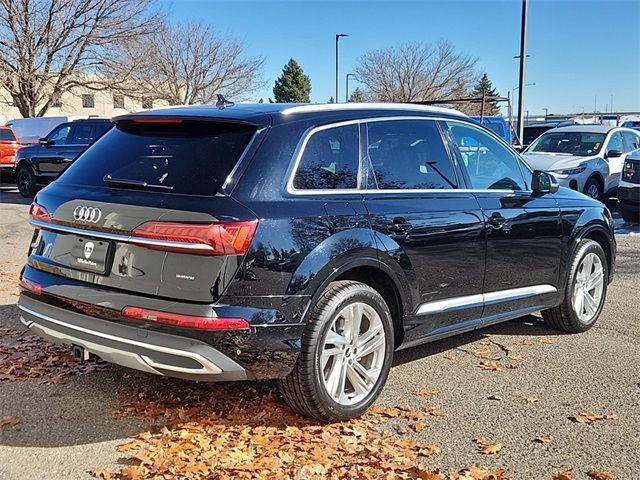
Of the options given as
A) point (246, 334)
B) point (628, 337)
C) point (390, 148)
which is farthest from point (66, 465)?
point (628, 337)

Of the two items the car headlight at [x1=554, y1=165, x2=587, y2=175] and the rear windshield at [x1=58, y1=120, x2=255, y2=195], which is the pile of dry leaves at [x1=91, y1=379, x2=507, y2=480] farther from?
the car headlight at [x1=554, y1=165, x2=587, y2=175]

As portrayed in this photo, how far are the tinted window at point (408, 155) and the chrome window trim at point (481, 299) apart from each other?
761 mm

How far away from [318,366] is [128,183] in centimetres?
141

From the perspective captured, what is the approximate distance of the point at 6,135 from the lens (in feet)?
61.3

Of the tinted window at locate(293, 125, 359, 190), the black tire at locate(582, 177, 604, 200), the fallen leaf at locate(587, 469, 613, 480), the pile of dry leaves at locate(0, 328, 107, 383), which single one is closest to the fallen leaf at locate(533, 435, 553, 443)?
the fallen leaf at locate(587, 469, 613, 480)

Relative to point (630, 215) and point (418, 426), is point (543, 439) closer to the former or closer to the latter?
point (418, 426)

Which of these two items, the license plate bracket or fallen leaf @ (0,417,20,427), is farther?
fallen leaf @ (0,417,20,427)

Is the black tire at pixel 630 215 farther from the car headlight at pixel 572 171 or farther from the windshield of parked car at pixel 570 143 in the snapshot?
the windshield of parked car at pixel 570 143

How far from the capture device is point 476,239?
449cm

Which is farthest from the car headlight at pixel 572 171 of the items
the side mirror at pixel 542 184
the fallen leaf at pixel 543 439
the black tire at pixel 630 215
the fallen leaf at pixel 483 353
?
the fallen leaf at pixel 543 439

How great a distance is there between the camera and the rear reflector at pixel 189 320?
3197mm

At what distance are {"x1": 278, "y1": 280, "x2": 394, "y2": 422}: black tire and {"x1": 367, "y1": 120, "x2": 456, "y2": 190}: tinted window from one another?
0.75 meters

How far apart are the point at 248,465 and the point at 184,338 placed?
68 centimetres

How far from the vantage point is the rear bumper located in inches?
127
